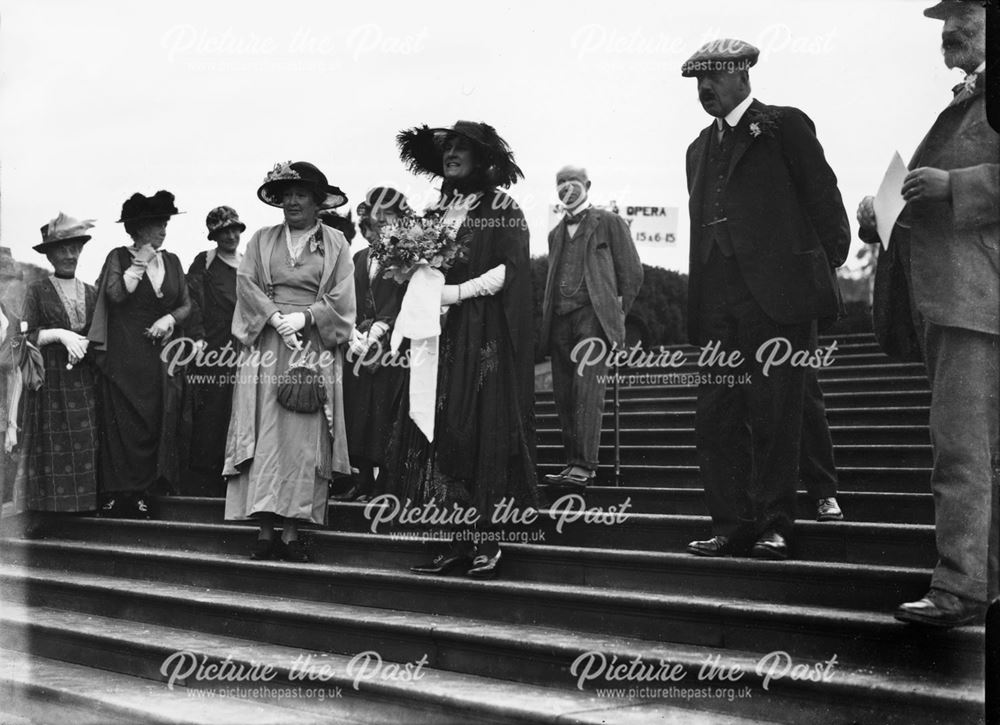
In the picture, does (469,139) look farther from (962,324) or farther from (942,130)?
(962,324)

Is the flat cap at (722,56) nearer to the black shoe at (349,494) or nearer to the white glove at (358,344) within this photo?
the white glove at (358,344)

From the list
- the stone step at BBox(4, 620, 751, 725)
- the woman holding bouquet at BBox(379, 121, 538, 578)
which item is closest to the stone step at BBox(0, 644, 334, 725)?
the stone step at BBox(4, 620, 751, 725)

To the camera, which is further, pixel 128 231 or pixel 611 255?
pixel 128 231

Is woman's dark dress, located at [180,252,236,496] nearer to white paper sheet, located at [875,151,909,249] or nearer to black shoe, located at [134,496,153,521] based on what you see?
black shoe, located at [134,496,153,521]

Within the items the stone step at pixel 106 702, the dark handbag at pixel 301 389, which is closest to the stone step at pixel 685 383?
the dark handbag at pixel 301 389

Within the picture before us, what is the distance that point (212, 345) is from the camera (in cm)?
875

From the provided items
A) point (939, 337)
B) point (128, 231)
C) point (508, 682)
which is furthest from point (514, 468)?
point (128, 231)

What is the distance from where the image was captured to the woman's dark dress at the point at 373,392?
7.40 m

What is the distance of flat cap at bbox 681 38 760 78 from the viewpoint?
5.17m

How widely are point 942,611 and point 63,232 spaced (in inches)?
252

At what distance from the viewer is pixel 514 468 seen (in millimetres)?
5895

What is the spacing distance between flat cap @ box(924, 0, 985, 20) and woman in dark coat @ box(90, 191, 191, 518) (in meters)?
5.53

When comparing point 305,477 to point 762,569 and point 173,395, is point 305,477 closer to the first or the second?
point 173,395

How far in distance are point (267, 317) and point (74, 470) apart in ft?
7.32
